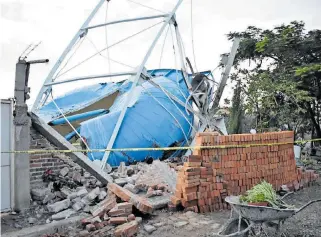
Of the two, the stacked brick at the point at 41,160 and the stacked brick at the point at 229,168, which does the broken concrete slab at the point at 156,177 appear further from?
the stacked brick at the point at 41,160

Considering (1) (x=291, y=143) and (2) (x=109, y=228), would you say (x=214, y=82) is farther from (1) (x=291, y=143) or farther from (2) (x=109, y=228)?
(2) (x=109, y=228)

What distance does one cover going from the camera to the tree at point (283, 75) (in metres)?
12.0

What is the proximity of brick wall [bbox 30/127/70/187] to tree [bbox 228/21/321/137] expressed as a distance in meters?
6.94

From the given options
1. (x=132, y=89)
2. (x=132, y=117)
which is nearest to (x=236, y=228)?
(x=132, y=89)

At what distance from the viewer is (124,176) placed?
7.27 m

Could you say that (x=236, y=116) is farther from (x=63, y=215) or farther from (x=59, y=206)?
(x=63, y=215)

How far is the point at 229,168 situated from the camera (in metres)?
6.29

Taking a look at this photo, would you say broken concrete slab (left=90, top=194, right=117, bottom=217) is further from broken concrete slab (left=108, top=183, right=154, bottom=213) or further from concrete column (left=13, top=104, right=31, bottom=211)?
concrete column (left=13, top=104, right=31, bottom=211)

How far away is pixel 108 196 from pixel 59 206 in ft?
2.83

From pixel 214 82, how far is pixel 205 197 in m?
5.13

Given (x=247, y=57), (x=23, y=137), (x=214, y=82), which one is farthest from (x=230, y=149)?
(x=247, y=57)

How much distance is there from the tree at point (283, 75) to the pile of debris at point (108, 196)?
592 cm

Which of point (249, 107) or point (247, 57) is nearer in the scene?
point (249, 107)

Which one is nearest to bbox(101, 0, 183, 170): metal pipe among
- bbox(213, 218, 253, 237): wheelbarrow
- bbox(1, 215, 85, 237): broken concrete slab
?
bbox(1, 215, 85, 237): broken concrete slab
